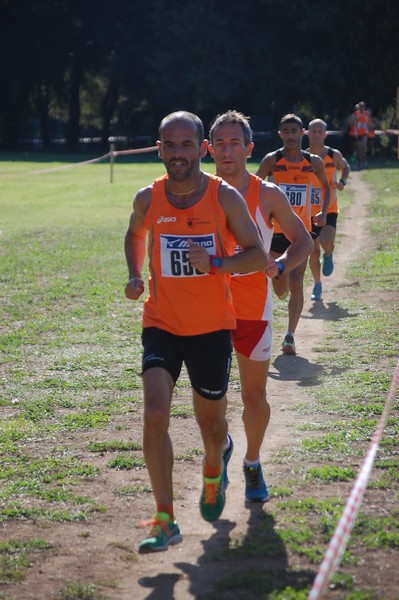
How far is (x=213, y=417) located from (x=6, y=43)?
54.3m

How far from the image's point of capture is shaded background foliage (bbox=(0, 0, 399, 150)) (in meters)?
46.2

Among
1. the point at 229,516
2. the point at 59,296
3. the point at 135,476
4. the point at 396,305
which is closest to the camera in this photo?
the point at 229,516

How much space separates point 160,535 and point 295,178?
6.07m

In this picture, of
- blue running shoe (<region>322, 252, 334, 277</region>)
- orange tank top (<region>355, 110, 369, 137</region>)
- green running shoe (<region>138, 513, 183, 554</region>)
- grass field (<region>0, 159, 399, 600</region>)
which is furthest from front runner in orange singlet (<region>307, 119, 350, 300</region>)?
orange tank top (<region>355, 110, 369, 137</region>)

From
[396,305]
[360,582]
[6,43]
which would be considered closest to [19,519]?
[360,582]

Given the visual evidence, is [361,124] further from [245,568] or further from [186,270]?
[245,568]

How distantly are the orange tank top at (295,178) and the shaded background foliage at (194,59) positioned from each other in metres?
36.8

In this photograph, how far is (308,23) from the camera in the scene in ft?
152

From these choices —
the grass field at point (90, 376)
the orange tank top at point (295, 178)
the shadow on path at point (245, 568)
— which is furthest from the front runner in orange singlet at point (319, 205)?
the shadow on path at point (245, 568)

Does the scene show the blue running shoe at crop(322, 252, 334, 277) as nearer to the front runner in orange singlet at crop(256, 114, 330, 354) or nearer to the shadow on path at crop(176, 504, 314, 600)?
the front runner in orange singlet at crop(256, 114, 330, 354)

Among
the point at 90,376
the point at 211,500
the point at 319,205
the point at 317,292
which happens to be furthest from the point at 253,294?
the point at 317,292

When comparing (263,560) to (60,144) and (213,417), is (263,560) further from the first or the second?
(60,144)

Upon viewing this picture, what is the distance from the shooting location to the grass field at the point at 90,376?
5750 mm

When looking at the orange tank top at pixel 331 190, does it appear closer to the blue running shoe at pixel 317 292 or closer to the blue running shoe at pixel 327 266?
the blue running shoe at pixel 327 266
